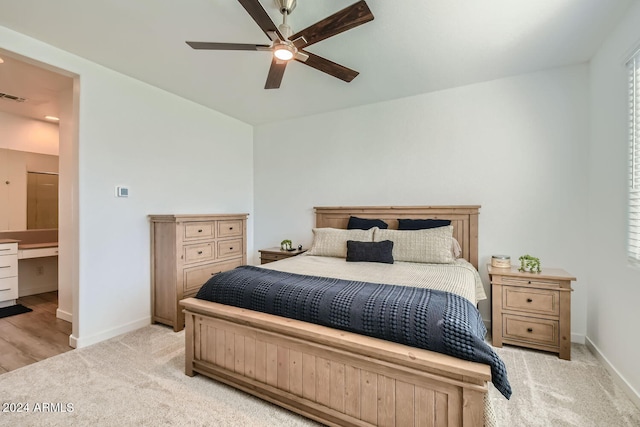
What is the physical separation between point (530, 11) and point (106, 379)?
12.8ft

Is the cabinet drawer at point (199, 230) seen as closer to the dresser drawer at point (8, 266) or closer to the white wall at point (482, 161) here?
the white wall at point (482, 161)

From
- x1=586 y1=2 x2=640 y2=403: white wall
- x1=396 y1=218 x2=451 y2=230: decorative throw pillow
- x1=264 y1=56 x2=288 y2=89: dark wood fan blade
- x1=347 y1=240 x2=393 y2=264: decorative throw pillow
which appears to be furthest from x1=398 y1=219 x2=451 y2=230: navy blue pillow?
x1=264 y1=56 x2=288 y2=89: dark wood fan blade

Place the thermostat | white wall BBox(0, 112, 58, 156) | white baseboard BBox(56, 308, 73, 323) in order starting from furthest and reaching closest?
white wall BBox(0, 112, 58, 156) → white baseboard BBox(56, 308, 73, 323) → the thermostat

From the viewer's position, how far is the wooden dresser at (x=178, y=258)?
291 cm

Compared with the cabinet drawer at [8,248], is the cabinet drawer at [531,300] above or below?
below

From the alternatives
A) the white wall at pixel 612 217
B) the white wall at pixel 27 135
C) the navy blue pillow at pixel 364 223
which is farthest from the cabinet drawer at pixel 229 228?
the white wall at pixel 612 217

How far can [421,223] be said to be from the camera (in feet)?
10.1

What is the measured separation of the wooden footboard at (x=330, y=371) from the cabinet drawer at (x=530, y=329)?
1.62 metres

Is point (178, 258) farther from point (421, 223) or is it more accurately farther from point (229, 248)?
point (421, 223)

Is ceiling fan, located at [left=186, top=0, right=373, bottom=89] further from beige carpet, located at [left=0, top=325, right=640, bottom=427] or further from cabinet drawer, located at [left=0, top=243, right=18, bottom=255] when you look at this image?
cabinet drawer, located at [left=0, top=243, right=18, bottom=255]

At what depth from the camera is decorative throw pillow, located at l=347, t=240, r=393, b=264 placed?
274cm

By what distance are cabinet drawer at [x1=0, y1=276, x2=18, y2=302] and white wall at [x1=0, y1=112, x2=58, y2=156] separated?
1.81 m

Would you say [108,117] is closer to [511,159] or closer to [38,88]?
[38,88]

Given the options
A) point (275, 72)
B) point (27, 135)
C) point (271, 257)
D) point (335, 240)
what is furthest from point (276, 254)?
point (27, 135)
